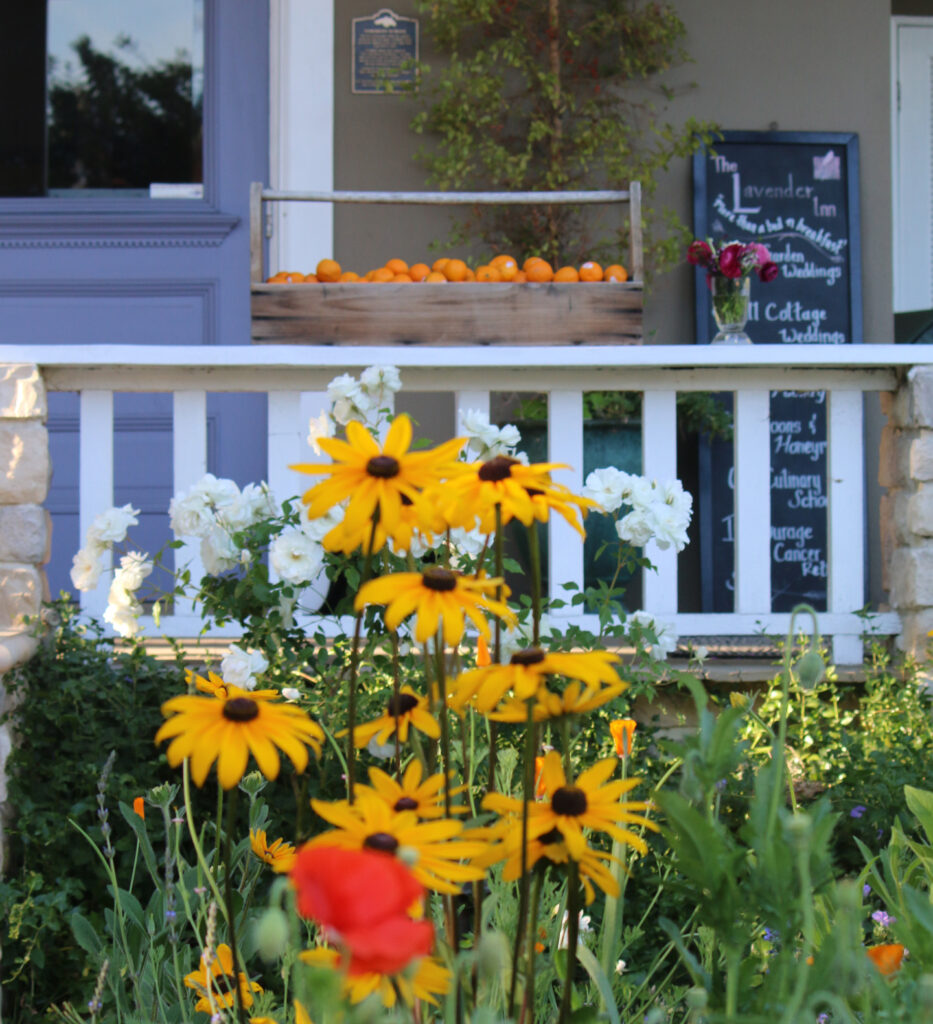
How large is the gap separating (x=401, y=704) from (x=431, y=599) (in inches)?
5.2

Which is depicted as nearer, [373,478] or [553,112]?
[373,478]

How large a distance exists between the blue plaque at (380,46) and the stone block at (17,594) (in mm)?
2445

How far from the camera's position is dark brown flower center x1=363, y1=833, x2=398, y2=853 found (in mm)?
570

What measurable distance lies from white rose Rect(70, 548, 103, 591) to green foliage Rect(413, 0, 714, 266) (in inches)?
95.3

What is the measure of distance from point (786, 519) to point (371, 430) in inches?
111

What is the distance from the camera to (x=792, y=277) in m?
4.13

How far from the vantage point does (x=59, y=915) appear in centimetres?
172

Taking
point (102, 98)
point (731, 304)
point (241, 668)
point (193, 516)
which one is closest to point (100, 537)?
point (193, 516)

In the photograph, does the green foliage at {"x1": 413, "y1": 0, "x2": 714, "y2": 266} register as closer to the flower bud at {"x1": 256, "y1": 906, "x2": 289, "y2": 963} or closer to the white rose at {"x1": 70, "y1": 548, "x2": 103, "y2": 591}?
the white rose at {"x1": 70, "y1": 548, "x2": 103, "y2": 591}

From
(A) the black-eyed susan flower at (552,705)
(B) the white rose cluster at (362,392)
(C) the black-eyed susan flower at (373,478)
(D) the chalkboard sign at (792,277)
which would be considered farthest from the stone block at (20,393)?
(D) the chalkboard sign at (792,277)

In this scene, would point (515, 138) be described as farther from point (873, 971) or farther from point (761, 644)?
point (873, 971)

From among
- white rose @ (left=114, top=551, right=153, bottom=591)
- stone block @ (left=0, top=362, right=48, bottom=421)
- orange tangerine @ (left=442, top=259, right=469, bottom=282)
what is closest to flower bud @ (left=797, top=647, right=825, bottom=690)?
white rose @ (left=114, top=551, right=153, bottom=591)

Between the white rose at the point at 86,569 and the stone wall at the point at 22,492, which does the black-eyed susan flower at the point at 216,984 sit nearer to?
the white rose at the point at 86,569

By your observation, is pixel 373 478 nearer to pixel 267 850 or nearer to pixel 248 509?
pixel 267 850
